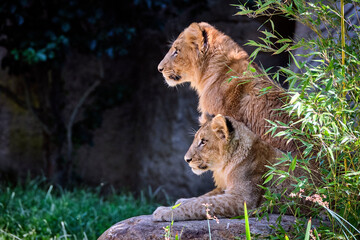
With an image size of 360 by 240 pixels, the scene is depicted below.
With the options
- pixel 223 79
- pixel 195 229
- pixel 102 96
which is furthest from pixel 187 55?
pixel 102 96

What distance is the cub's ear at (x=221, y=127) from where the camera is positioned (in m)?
3.74

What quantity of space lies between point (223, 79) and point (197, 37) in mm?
465

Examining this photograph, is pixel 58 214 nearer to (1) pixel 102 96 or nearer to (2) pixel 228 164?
(2) pixel 228 164

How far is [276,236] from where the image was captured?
132 inches

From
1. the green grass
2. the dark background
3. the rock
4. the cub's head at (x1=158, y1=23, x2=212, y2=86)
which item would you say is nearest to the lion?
the cub's head at (x1=158, y1=23, x2=212, y2=86)

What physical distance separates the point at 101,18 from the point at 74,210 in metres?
2.52

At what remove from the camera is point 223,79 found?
436cm

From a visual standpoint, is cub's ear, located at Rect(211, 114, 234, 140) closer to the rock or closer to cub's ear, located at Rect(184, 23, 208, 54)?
the rock

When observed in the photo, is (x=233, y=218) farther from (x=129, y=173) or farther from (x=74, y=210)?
(x=129, y=173)

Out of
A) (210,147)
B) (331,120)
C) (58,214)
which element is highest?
(331,120)

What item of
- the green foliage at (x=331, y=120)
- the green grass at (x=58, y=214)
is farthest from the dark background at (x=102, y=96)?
the green foliage at (x=331, y=120)

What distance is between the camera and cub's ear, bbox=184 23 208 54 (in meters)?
4.54

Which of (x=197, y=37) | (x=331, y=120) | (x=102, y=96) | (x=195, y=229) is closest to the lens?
(x=331, y=120)

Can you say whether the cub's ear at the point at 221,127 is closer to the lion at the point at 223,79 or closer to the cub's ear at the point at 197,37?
the lion at the point at 223,79
